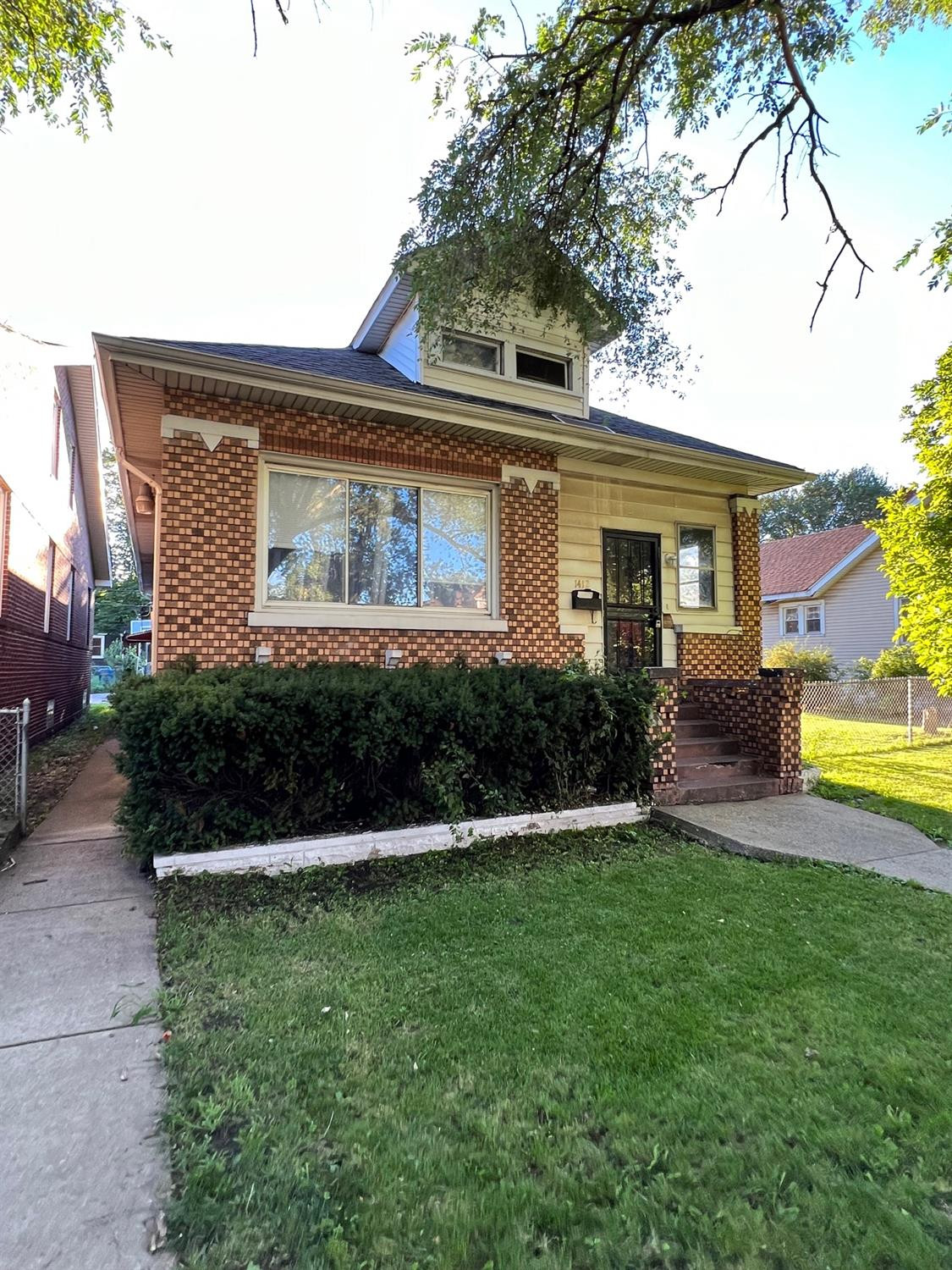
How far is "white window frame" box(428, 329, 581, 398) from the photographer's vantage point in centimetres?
806

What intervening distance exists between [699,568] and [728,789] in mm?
3490

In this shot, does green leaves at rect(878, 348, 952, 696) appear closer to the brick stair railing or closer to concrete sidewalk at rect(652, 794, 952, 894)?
the brick stair railing

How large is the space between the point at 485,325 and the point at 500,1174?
7385 millimetres

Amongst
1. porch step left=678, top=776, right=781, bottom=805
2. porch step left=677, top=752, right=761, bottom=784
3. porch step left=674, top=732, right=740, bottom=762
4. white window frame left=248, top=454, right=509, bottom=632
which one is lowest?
porch step left=678, top=776, right=781, bottom=805

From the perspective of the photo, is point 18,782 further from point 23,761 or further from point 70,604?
point 70,604

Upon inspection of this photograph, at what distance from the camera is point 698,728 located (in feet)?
26.0

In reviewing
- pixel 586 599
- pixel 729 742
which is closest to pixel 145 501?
pixel 586 599

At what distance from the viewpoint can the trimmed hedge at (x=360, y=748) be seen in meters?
4.68

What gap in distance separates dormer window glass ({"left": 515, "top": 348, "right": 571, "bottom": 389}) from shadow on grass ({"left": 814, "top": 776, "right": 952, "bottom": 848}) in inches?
243

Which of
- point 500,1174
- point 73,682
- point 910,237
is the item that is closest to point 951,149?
point 910,237

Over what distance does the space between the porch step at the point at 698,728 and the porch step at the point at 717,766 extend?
0.38 metres


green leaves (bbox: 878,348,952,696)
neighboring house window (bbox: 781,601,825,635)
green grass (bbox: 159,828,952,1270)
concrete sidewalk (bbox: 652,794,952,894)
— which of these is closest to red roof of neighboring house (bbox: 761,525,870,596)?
neighboring house window (bbox: 781,601,825,635)

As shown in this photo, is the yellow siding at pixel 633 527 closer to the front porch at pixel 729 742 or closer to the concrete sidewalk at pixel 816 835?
the front porch at pixel 729 742

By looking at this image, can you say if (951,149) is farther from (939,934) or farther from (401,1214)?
(401,1214)
